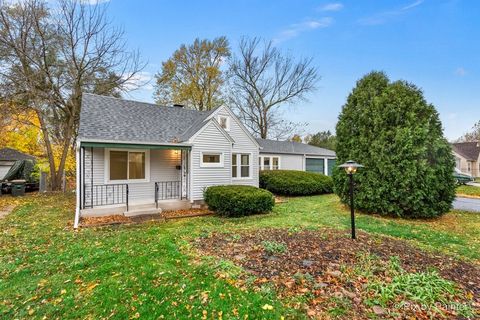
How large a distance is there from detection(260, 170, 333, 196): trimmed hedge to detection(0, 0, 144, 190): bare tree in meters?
11.7

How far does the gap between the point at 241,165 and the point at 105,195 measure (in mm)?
6757

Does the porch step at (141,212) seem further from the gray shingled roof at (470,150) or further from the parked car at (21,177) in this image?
the gray shingled roof at (470,150)

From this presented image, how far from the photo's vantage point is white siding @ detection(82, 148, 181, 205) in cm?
921

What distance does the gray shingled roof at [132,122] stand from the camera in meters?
9.72

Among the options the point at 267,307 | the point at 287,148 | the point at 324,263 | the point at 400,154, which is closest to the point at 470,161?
the point at 287,148

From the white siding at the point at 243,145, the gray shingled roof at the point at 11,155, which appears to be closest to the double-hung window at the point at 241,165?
the white siding at the point at 243,145

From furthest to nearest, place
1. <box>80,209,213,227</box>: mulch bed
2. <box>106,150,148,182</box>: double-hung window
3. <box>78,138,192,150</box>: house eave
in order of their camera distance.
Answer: <box>106,150,148,182</box>: double-hung window < <box>78,138,192,150</box>: house eave < <box>80,209,213,227</box>: mulch bed

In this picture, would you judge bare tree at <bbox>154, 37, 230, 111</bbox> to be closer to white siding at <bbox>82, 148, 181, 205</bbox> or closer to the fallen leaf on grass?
white siding at <bbox>82, 148, 181, 205</bbox>

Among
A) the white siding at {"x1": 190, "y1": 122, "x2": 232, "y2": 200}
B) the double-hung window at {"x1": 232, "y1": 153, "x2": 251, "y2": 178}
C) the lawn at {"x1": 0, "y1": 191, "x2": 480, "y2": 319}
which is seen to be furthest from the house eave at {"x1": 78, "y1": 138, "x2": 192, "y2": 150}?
the double-hung window at {"x1": 232, "y1": 153, "x2": 251, "y2": 178}

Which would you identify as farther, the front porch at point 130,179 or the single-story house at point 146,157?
the single-story house at point 146,157

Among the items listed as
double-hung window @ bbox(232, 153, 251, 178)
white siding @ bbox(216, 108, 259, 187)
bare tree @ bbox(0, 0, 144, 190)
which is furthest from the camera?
bare tree @ bbox(0, 0, 144, 190)

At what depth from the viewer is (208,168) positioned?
10680mm

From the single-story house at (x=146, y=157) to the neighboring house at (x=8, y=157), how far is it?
43.5ft

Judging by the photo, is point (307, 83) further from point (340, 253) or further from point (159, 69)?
point (340, 253)
